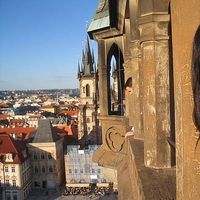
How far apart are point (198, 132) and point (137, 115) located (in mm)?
3575

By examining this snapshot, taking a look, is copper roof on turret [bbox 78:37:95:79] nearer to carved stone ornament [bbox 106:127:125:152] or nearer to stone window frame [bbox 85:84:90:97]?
stone window frame [bbox 85:84:90:97]

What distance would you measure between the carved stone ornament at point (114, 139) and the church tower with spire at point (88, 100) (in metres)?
40.0

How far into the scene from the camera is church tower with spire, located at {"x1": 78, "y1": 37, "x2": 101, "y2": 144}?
49594 millimetres

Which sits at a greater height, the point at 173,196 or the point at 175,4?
the point at 175,4

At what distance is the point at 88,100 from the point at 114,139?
4308 cm

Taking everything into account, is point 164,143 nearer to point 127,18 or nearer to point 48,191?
point 127,18

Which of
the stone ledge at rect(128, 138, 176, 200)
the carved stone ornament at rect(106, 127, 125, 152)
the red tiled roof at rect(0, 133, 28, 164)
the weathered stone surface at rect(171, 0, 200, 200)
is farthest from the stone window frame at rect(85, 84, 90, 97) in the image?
the weathered stone surface at rect(171, 0, 200, 200)

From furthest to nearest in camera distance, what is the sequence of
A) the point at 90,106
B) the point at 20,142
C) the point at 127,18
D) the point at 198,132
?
the point at 90,106 < the point at 20,142 < the point at 127,18 < the point at 198,132

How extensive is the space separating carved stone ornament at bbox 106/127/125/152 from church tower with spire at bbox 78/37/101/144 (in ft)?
131

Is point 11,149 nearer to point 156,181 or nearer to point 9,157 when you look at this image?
point 9,157

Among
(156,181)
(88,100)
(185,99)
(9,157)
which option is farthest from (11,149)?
(185,99)

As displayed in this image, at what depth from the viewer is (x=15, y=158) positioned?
4009 cm

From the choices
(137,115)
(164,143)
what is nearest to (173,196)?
(164,143)

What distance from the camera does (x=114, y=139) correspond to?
8023mm
